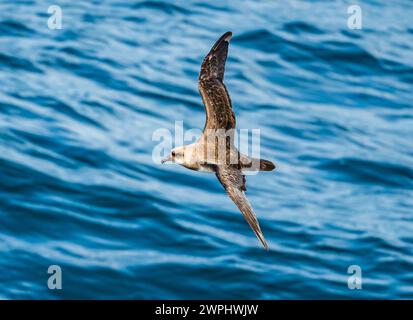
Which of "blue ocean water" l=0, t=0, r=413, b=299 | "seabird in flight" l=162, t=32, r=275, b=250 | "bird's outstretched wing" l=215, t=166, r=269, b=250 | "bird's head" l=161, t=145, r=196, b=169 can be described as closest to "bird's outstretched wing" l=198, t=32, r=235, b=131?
"seabird in flight" l=162, t=32, r=275, b=250

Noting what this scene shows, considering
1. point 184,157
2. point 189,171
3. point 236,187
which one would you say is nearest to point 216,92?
point 184,157

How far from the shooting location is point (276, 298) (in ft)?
64.7

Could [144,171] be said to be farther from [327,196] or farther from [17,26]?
[17,26]

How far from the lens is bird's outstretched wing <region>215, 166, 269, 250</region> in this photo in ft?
34.7

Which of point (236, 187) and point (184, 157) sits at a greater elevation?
point (184, 157)

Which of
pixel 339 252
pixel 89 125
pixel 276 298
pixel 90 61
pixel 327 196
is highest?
pixel 90 61

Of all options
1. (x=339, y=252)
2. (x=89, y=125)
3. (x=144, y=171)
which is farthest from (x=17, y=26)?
(x=339, y=252)

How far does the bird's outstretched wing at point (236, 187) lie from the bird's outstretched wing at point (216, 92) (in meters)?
0.54

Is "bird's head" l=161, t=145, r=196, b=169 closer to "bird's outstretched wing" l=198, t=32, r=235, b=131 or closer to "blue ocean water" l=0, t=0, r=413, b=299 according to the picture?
"bird's outstretched wing" l=198, t=32, r=235, b=131

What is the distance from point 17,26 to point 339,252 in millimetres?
13490

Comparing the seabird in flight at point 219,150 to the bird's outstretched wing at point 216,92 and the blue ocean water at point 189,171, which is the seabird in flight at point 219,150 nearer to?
the bird's outstretched wing at point 216,92

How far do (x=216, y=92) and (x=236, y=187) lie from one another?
1313mm

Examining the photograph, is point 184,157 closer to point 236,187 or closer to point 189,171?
point 236,187

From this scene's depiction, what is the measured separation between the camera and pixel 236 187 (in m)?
11.0
